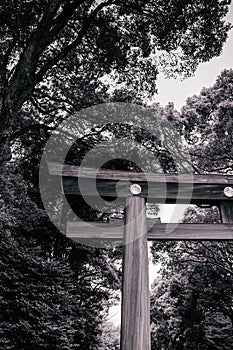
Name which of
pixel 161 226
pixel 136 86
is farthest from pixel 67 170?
pixel 136 86

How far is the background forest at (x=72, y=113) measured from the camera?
26.4 feet

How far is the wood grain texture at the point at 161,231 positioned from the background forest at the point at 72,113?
141 inches

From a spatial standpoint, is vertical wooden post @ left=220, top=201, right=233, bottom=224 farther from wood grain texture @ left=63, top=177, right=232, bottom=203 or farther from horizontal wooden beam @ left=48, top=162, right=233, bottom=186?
horizontal wooden beam @ left=48, top=162, right=233, bottom=186

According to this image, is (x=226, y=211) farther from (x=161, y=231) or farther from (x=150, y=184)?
(x=150, y=184)

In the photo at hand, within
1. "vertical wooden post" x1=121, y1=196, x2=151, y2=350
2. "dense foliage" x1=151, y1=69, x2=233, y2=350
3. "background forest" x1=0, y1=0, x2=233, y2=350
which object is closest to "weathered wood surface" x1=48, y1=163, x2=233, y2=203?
"vertical wooden post" x1=121, y1=196, x2=151, y2=350

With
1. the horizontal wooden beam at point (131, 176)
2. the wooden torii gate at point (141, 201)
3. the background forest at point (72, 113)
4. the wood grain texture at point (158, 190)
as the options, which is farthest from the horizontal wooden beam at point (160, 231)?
the background forest at point (72, 113)

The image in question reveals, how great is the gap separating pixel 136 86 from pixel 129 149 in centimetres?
197

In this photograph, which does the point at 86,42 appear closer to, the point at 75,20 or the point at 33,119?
the point at 75,20

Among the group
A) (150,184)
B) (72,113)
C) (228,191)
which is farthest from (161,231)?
(72,113)

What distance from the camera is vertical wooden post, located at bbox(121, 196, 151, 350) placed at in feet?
10.8

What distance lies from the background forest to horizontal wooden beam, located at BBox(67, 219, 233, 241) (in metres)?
3.58

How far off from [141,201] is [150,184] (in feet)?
0.86

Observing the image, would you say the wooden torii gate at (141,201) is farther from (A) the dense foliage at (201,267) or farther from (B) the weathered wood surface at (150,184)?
(A) the dense foliage at (201,267)

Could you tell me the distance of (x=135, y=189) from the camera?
420 centimetres
